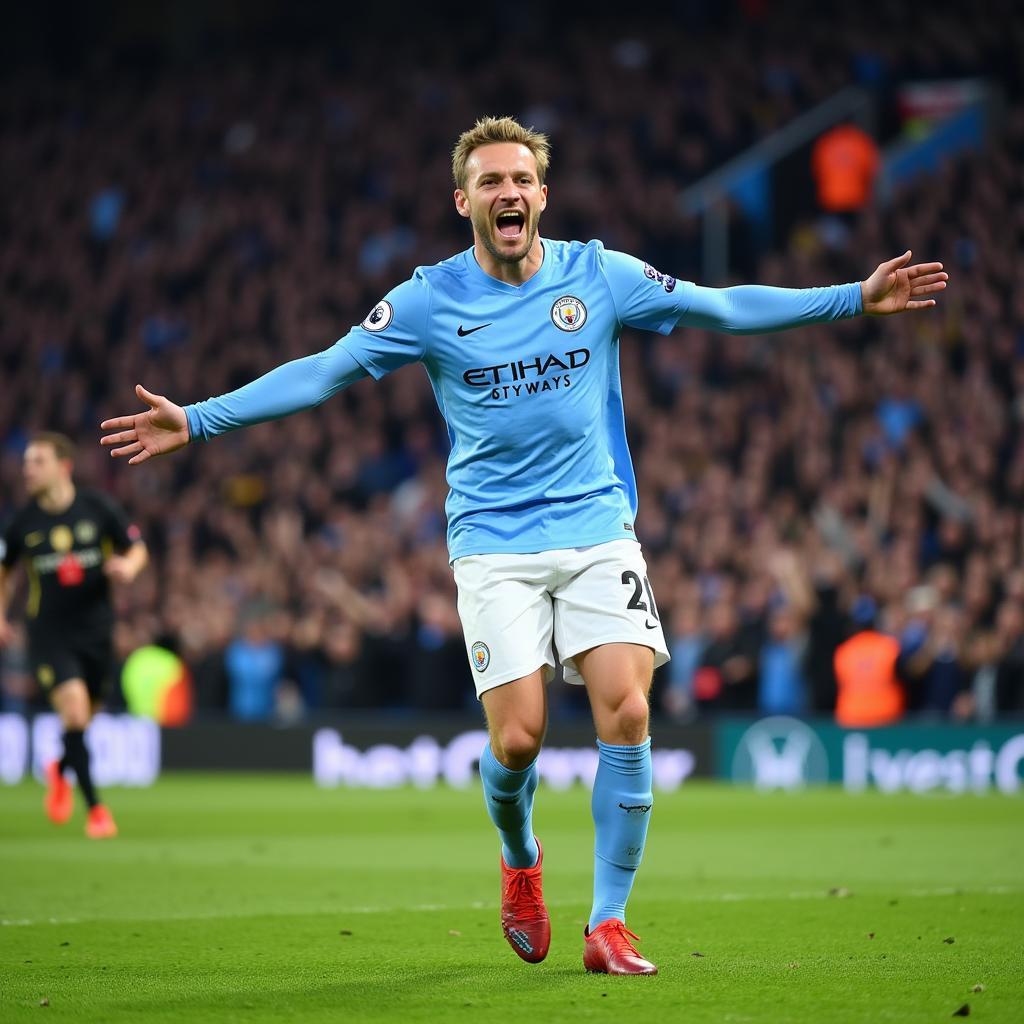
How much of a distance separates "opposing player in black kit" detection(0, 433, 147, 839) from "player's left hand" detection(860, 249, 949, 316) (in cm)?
697

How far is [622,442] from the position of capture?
6.48m

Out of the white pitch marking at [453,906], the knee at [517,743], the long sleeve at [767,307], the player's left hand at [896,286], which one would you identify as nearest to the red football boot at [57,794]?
the white pitch marking at [453,906]

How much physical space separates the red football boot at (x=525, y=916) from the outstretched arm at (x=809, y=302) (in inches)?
74.9

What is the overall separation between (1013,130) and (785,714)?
7.59m

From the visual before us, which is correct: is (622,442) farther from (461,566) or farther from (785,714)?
(785,714)

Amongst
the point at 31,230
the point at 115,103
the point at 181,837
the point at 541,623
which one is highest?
the point at 115,103

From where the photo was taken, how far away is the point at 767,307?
627cm

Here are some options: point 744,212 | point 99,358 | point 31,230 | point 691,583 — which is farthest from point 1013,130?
point 31,230

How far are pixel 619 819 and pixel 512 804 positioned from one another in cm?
39

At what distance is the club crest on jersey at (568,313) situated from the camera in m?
6.26

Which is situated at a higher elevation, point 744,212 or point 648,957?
point 744,212

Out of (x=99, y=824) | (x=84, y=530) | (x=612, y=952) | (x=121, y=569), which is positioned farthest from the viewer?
(x=84, y=530)

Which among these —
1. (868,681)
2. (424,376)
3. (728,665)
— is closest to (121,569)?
(728,665)

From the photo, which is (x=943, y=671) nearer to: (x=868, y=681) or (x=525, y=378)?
(x=868, y=681)
